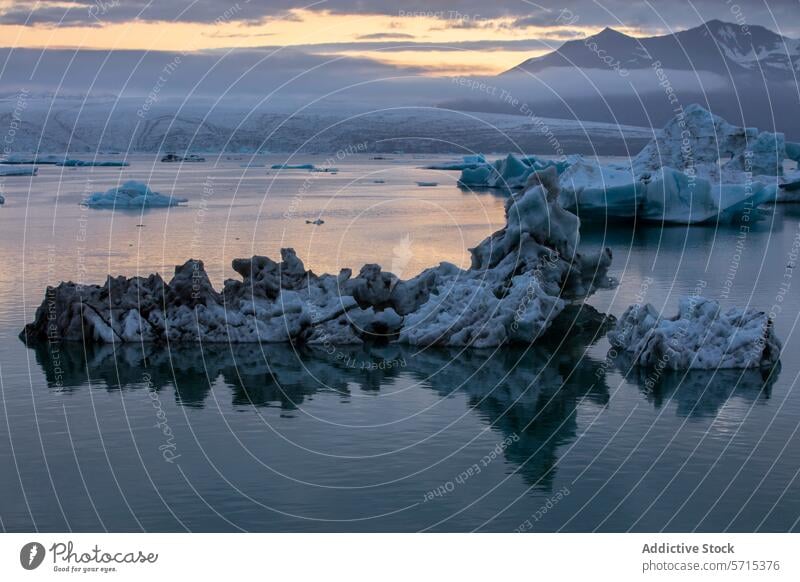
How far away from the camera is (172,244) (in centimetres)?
3897

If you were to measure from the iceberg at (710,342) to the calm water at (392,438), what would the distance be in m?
0.33

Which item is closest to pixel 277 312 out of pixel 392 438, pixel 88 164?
pixel 392 438

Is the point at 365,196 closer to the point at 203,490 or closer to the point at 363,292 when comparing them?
the point at 363,292

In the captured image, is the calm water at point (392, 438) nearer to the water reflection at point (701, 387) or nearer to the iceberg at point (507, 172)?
the water reflection at point (701, 387)

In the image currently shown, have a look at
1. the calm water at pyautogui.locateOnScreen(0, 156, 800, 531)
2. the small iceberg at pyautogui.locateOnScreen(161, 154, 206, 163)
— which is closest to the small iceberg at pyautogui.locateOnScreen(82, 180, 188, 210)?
the calm water at pyautogui.locateOnScreen(0, 156, 800, 531)

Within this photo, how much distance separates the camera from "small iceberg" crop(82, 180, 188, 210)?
54.5 meters

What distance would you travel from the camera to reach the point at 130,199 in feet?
181

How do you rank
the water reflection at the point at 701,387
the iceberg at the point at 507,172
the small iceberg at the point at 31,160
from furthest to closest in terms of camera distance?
the small iceberg at the point at 31,160 → the iceberg at the point at 507,172 → the water reflection at the point at 701,387

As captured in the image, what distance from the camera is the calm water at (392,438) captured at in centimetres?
1434

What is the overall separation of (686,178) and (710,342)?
84.9 ft

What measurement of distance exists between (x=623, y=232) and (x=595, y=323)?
69.4 feet

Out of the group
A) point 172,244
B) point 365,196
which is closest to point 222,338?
point 172,244

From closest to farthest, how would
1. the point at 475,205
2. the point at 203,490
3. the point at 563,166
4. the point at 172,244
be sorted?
the point at 203,490, the point at 172,244, the point at 475,205, the point at 563,166

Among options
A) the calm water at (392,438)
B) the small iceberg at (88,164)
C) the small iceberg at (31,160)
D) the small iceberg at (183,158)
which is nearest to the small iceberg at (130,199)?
the calm water at (392,438)
